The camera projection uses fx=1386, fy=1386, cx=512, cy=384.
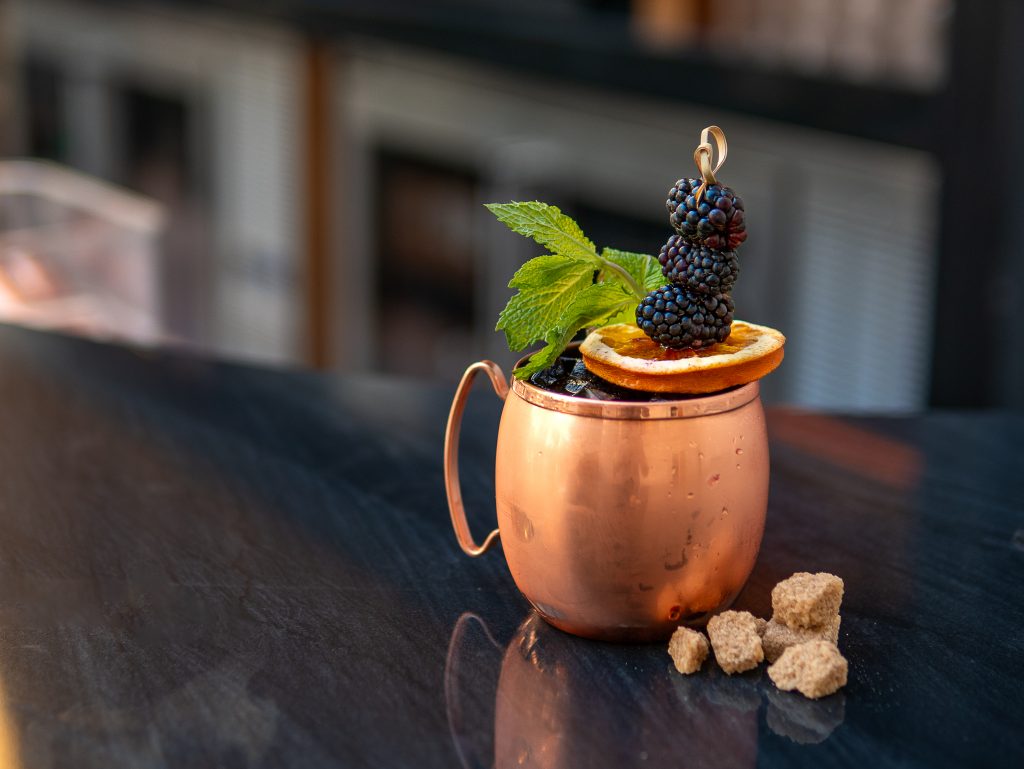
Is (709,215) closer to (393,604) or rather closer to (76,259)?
(393,604)

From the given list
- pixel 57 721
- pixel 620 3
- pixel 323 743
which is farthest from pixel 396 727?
pixel 620 3

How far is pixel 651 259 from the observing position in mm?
979

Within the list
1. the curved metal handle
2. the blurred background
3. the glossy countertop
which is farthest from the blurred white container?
the curved metal handle

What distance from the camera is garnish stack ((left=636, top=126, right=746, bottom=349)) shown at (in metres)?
0.86

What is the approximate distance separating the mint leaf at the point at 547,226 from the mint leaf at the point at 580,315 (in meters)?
0.02

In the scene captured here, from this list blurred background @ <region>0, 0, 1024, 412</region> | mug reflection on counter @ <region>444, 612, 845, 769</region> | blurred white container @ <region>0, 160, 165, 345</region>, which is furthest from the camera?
blurred white container @ <region>0, 160, 165, 345</region>

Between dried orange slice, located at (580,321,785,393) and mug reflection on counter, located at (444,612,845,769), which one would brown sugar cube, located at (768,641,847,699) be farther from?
dried orange slice, located at (580,321,785,393)

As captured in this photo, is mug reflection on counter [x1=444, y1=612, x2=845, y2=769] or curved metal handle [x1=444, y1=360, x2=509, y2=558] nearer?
mug reflection on counter [x1=444, y1=612, x2=845, y2=769]

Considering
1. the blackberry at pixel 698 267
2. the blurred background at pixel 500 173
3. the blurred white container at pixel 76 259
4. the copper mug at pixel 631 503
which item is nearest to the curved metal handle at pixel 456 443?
the copper mug at pixel 631 503

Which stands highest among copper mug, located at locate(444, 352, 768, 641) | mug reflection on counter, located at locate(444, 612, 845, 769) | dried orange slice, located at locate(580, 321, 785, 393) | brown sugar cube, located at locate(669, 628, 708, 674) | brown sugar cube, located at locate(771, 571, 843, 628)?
dried orange slice, located at locate(580, 321, 785, 393)

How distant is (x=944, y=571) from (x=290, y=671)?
51 centimetres

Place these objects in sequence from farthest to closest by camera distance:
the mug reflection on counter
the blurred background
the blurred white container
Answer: the blurred white container → the blurred background → the mug reflection on counter

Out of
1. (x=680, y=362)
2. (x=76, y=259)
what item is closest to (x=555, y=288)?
(x=680, y=362)

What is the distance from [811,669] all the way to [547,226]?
33 cm
